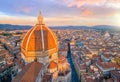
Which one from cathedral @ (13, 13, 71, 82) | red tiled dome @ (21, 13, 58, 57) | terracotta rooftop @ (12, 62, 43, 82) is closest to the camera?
terracotta rooftop @ (12, 62, 43, 82)

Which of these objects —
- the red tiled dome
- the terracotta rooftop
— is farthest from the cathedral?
the terracotta rooftop

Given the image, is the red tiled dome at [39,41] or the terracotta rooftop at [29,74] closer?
the terracotta rooftop at [29,74]

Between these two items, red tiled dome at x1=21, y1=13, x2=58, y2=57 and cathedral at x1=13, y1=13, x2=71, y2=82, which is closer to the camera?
cathedral at x1=13, y1=13, x2=71, y2=82

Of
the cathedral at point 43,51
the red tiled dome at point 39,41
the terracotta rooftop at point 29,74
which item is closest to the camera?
the terracotta rooftop at point 29,74

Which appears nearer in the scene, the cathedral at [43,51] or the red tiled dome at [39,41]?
the cathedral at [43,51]

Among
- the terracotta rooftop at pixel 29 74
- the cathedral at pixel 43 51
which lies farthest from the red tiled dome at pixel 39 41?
the terracotta rooftop at pixel 29 74

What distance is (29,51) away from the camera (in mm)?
25781

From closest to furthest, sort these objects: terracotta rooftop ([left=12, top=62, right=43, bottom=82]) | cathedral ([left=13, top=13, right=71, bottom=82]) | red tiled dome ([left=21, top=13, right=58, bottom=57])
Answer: terracotta rooftop ([left=12, top=62, right=43, bottom=82]) < cathedral ([left=13, top=13, right=71, bottom=82]) < red tiled dome ([left=21, top=13, right=58, bottom=57])

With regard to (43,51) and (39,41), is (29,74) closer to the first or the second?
(43,51)

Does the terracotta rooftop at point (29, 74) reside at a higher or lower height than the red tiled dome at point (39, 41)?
lower

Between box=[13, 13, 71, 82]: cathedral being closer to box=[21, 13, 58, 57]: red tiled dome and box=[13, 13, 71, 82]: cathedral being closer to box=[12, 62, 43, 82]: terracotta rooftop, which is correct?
box=[21, 13, 58, 57]: red tiled dome

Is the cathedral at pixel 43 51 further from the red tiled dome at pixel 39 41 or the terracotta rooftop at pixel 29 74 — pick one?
the terracotta rooftop at pixel 29 74

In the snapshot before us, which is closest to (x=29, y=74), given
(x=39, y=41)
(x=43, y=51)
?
(x=43, y=51)

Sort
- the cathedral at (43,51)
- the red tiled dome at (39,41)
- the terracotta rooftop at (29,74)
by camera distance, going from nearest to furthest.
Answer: the terracotta rooftop at (29,74) < the cathedral at (43,51) < the red tiled dome at (39,41)
